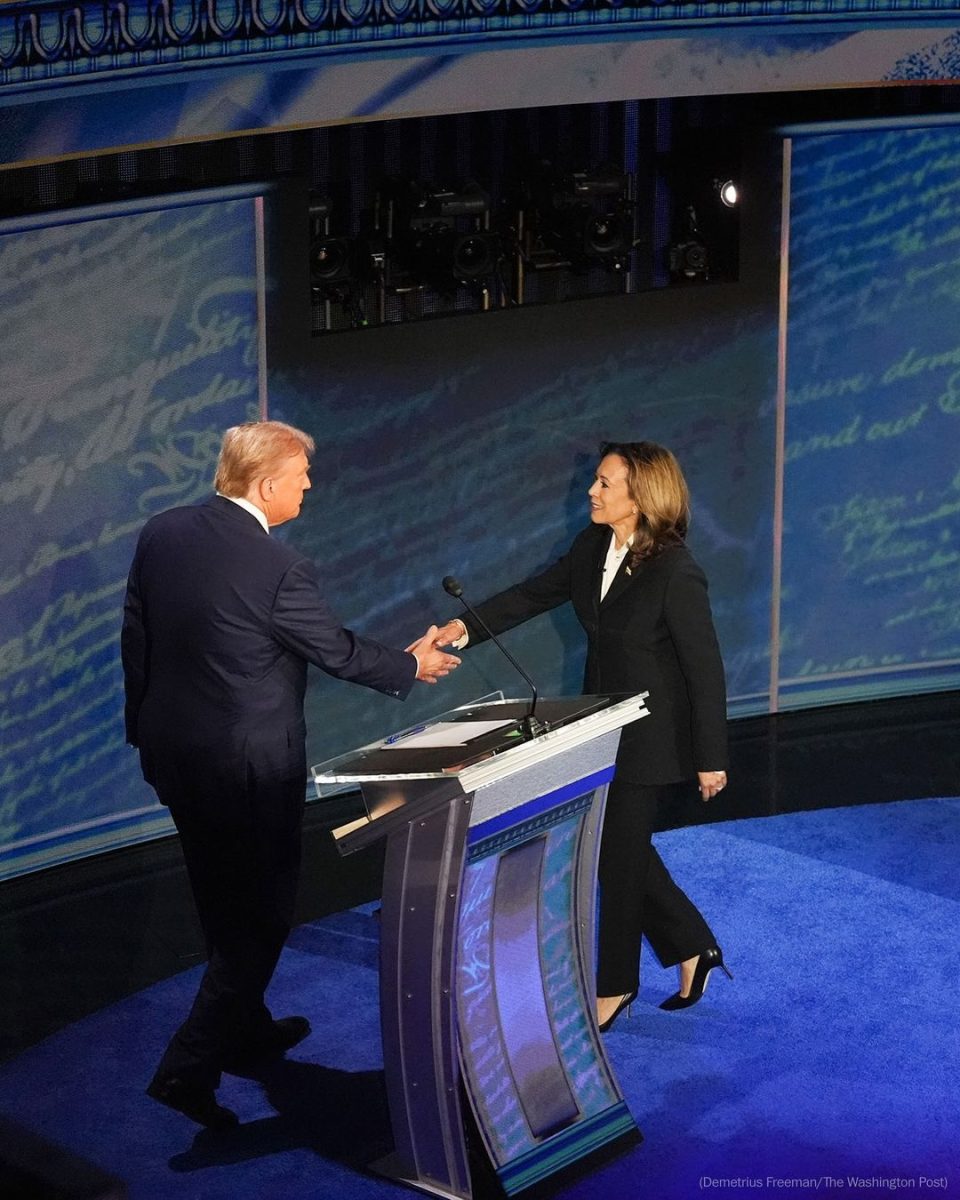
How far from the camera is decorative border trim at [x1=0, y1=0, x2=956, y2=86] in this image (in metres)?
4.86

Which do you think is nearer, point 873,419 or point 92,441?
point 92,441

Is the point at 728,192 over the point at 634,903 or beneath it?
over

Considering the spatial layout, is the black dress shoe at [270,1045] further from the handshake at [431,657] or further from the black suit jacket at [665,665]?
the black suit jacket at [665,665]

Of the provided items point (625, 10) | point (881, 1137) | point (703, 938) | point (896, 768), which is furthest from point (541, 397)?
point (881, 1137)

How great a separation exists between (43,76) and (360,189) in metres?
1.55

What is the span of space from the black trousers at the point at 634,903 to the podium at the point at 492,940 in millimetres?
460

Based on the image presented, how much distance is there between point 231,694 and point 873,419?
3698mm

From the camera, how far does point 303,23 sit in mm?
5234

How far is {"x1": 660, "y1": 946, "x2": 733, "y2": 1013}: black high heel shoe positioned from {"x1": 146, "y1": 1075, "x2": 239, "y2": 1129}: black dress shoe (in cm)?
123

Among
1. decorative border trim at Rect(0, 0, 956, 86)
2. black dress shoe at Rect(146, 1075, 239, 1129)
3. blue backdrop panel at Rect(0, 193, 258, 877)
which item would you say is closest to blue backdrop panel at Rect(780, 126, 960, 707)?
decorative border trim at Rect(0, 0, 956, 86)

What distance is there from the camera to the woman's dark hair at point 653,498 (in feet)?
15.0

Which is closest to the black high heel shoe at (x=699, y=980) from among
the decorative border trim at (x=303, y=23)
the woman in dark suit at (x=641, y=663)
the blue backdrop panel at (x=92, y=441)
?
the woman in dark suit at (x=641, y=663)

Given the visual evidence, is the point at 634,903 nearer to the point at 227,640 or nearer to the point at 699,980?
the point at 699,980

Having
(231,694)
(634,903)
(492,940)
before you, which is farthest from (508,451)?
(492,940)
